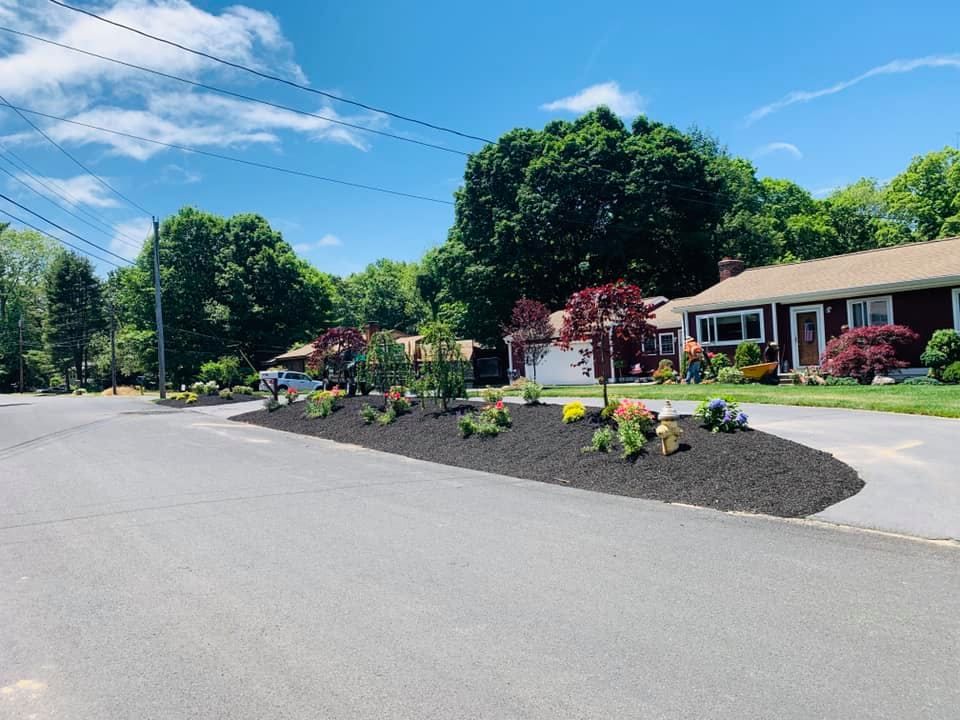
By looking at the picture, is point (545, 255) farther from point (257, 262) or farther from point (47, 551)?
point (47, 551)

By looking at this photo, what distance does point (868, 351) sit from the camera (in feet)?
63.9

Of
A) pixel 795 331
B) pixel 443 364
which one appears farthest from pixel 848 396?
pixel 443 364

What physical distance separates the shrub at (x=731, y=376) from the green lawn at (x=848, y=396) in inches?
52.7

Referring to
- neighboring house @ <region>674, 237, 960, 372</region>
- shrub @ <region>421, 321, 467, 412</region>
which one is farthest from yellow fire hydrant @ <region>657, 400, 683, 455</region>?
neighboring house @ <region>674, 237, 960, 372</region>

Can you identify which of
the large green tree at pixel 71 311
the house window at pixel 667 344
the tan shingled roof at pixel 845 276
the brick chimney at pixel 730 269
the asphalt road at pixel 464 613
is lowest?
the asphalt road at pixel 464 613

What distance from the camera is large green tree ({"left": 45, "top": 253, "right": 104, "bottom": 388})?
72750 millimetres

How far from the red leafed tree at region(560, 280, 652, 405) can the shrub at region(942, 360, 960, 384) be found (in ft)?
39.0

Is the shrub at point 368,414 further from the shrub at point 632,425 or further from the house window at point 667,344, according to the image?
the house window at point 667,344

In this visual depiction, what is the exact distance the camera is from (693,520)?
696 cm

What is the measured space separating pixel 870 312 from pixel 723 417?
15.3 metres

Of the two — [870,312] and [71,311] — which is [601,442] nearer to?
[870,312]

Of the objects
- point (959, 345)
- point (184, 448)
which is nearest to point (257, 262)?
point (184, 448)

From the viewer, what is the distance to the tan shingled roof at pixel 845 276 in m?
20.7

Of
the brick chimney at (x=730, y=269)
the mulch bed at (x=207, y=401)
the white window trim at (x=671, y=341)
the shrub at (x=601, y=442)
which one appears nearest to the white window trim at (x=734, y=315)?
the white window trim at (x=671, y=341)
